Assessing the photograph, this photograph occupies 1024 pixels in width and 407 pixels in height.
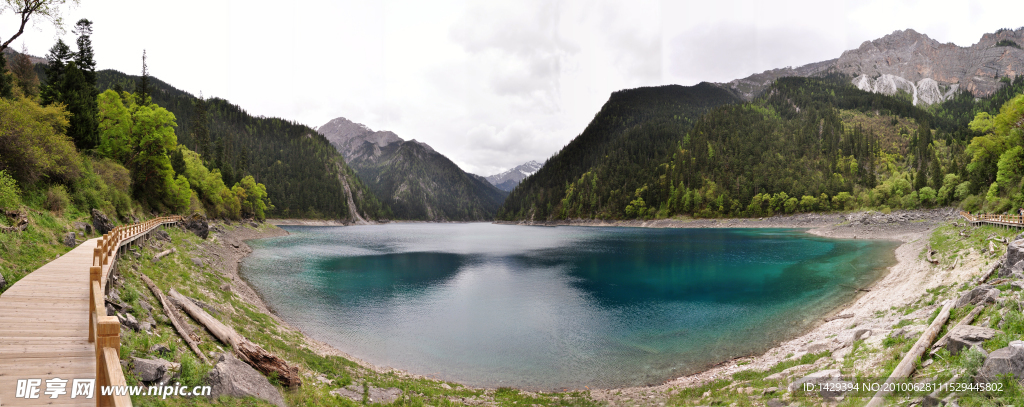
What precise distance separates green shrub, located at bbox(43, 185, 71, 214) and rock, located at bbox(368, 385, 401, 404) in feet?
84.9

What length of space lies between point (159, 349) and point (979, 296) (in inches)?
886

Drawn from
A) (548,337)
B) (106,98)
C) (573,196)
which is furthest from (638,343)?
(573,196)

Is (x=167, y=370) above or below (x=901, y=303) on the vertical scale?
above

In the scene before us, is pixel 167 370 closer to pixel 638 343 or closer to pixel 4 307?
pixel 4 307

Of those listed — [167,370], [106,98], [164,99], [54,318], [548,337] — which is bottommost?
[548,337]

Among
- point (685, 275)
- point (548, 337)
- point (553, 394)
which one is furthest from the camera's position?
point (685, 275)

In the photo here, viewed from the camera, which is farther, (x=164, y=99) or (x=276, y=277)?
(x=164, y=99)

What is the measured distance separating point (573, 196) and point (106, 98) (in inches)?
6762

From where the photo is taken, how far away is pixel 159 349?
9.17 meters

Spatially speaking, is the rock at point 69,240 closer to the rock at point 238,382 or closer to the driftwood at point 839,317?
the rock at point 238,382

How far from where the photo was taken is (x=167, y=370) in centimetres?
828

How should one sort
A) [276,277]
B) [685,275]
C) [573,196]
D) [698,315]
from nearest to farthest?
[698,315]
[276,277]
[685,275]
[573,196]

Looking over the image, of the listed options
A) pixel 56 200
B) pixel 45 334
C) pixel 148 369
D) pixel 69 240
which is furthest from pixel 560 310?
pixel 56 200

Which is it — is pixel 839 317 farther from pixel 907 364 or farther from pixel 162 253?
pixel 162 253
